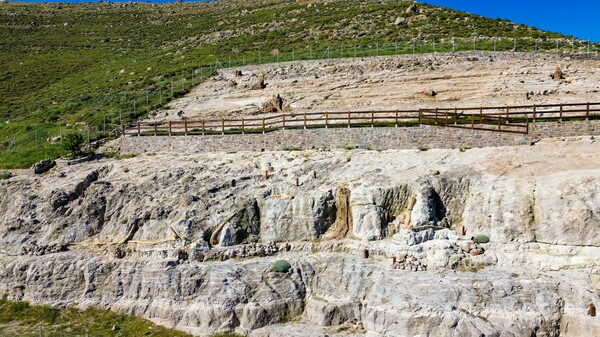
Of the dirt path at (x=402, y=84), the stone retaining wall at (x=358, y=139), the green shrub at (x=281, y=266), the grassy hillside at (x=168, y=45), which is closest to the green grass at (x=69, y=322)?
the green shrub at (x=281, y=266)

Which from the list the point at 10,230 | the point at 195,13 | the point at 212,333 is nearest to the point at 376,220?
the point at 212,333

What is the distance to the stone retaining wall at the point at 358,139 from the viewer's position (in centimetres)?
3431

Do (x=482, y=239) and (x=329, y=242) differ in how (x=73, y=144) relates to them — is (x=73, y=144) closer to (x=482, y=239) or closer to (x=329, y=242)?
(x=329, y=242)

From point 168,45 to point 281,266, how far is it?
244ft

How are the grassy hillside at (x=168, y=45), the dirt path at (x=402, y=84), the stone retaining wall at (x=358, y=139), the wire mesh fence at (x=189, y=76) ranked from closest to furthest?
the stone retaining wall at (x=358, y=139) < the dirt path at (x=402, y=84) < the wire mesh fence at (x=189, y=76) < the grassy hillside at (x=168, y=45)

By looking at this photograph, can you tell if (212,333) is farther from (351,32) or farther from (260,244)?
(351,32)

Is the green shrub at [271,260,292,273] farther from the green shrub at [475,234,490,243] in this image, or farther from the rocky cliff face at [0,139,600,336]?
the green shrub at [475,234,490,243]

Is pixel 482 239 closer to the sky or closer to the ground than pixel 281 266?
closer to the sky

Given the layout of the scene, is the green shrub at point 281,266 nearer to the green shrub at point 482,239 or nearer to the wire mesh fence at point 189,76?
the green shrub at point 482,239

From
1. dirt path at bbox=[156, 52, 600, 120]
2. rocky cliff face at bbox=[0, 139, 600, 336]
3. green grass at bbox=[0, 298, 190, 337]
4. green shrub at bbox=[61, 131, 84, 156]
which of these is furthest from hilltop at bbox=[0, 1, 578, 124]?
green grass at bbox=[0, 298, 190, 337]

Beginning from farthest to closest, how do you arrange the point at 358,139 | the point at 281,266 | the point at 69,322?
the point at 358,139 → the point at 69,322 → the point at 281,266

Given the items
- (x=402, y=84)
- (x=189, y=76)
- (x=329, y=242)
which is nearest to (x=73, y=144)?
(x=329, y=242)

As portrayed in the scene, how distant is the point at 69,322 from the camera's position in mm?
28172

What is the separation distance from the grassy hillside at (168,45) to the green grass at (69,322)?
19.7m
